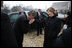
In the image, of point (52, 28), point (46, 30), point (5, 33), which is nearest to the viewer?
point (5, 33)

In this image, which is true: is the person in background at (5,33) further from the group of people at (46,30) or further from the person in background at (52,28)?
the person in background at (52,28)

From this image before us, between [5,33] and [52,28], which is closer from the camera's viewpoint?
[5,33]

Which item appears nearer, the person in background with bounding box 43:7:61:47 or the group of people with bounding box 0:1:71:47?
the group of people with bounding box 0:1:71:47

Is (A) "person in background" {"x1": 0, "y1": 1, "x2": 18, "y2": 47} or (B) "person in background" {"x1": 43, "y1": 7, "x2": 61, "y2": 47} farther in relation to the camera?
(B) "person in background" {"x1": 43, "y1": 7, "x2": 61, "y2": 47}

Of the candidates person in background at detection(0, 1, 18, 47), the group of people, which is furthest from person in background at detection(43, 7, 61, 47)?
person in background at detection(0, 1, 18, 47)

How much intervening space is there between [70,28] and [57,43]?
1.60 feet

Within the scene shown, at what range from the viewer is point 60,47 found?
14.2ft

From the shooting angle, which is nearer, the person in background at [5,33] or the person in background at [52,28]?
the person in background at [5,33]

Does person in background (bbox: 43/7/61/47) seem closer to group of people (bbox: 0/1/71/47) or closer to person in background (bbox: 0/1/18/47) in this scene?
group of people (bbox: 0/1/71/47)

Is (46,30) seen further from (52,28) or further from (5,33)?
(5,33)

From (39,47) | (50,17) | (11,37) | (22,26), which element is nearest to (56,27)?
(50,17)

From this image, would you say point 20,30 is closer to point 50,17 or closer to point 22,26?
point 22,26

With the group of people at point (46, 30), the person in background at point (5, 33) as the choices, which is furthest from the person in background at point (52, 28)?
the person in background at point (5, 33)

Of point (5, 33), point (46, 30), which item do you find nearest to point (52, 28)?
point (46, 30)
